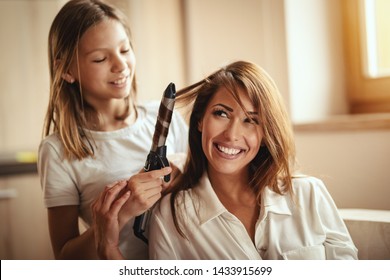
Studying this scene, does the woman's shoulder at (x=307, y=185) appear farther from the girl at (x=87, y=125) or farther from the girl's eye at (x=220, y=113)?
the girl at (x=87, y=125)

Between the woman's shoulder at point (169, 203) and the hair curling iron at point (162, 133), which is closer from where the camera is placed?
the hair curling iron at point (162, 133)

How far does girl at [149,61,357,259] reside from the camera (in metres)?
0.91

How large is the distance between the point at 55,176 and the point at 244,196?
38 centimetres

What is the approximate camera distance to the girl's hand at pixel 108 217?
87 centimetres

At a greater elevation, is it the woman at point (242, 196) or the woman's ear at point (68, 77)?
the woman's ear at point (68, 77)

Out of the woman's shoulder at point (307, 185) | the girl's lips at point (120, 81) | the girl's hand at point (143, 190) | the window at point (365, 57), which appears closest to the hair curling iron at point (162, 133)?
the girl's hand at point (143, 190)

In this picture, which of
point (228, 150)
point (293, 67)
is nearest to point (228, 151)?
point (228, 150)

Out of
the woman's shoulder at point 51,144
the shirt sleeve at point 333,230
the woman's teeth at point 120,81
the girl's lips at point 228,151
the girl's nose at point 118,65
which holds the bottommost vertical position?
the shirt sleeve at point 333,230

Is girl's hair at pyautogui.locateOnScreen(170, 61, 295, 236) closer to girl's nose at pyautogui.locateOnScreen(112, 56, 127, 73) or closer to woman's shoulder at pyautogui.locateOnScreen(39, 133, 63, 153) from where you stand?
girl's nose at pyautogui.locateOnScreen(112, 56, 127, 73)

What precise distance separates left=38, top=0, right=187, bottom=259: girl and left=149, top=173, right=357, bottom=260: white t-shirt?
91mm

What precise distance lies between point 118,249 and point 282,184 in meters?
0.35

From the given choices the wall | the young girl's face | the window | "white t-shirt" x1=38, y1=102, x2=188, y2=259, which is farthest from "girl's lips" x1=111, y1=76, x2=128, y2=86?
the window

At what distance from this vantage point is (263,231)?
0.94 meters
